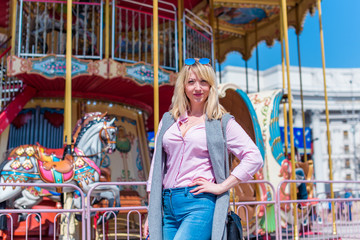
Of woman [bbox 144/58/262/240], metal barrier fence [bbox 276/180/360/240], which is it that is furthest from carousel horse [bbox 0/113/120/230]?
woman [bbox 144/58/262/240]

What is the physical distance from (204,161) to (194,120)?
0.94 feet

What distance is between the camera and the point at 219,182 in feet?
8.27

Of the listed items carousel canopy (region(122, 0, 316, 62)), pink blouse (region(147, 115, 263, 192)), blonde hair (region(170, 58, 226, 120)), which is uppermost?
carousel canopy (region(122, 0, 316, 62))

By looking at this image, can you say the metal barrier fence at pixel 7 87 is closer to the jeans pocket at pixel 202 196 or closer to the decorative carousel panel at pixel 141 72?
the decorative carousel panel at pixel 141 72

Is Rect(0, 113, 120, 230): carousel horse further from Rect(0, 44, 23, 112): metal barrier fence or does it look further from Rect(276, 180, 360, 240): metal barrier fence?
Rect(276, 180, 360, 240): metal barrier fence

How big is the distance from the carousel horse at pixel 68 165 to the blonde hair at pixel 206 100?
5075 mm

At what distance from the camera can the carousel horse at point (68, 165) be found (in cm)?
747

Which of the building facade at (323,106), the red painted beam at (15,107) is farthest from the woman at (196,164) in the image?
the building facade at (323,106)

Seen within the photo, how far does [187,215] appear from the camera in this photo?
2.44 meters

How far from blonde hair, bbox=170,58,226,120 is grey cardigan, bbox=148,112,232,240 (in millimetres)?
72

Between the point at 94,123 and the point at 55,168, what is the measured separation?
1040mm

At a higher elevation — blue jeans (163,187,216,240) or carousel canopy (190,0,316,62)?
carousel canopy (190,0,316,62)

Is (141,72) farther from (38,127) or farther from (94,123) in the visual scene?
(38,127)

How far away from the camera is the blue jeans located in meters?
2.40
